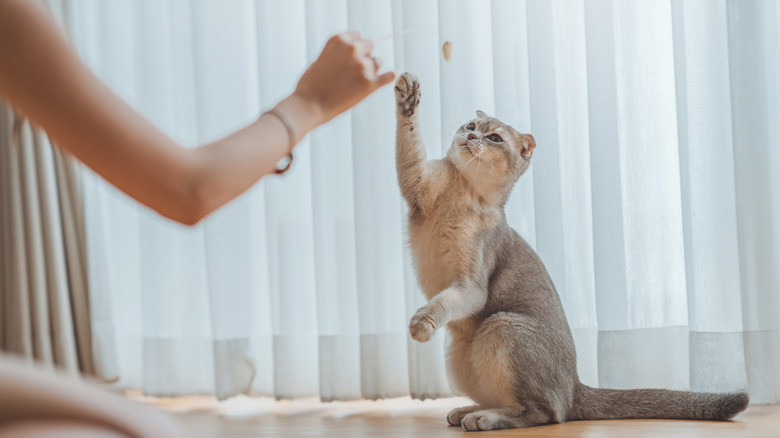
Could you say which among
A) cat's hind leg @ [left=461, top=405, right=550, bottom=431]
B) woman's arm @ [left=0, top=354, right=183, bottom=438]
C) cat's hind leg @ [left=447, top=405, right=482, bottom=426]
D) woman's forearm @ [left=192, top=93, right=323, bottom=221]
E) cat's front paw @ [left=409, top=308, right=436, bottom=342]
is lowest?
cat's hind leg @ [left=447, top=405, right=482, bottom=426]

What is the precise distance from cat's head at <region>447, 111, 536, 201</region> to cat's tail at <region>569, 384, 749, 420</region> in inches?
20.4

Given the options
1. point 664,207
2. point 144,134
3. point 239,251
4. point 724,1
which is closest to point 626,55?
point 724,1

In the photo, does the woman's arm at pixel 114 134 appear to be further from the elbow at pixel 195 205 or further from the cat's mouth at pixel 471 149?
the cat's mouth at pixel 471 149

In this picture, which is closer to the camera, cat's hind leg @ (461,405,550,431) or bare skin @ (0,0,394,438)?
bare skin @ (0,0,394,438)

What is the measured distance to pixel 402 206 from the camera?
2.08m

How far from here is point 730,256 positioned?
6.12 feet

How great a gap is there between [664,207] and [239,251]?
1287 millimetres

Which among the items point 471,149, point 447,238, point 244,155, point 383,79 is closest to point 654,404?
point 447,238

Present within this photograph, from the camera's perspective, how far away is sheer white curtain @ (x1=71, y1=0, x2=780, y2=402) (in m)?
1.87

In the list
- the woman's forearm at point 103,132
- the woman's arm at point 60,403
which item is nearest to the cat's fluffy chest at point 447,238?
the woman's forearm at point 103,132

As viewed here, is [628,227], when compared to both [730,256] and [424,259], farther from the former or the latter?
[424,259]

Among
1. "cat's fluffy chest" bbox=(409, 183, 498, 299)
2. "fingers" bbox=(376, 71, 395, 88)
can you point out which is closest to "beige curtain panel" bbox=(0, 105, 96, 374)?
"cat's fluffy chest" bbox=(409, 183, 498, 299)

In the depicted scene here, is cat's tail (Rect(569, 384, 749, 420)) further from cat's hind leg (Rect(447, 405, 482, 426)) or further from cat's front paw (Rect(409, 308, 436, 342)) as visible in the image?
cat's front paw (Rect(409, 308, 436, 342))

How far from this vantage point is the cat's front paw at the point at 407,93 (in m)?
1.55
